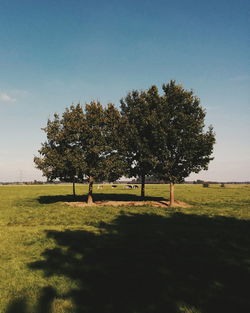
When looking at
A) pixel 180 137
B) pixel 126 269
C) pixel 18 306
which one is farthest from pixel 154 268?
pixel 180 137

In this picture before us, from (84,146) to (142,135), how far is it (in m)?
7.01

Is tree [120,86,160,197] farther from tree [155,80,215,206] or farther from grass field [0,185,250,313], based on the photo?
grass field [0,185,250,313]

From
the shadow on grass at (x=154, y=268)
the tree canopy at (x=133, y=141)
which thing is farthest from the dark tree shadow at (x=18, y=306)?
the tree canopy at (x=133, y=141)

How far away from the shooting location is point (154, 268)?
857 cm

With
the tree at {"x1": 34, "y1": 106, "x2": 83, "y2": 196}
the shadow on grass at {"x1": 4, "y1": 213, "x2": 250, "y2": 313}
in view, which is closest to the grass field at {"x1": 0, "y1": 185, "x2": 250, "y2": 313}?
the shadow on grass at {"x1": 4, "y1": 213, "x2": 250, "y2": 313}

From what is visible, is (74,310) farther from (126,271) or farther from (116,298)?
(126,271)

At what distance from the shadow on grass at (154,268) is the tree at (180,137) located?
1337cm

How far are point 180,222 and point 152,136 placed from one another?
1338 centimetres

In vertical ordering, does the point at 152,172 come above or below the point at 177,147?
below

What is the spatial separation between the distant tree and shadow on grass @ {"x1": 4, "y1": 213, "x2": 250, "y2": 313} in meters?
13.9

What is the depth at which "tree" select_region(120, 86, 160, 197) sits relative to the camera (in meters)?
27.9

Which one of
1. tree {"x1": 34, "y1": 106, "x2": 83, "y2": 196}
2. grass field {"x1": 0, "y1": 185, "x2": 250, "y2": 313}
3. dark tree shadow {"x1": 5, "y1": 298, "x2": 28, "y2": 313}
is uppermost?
tree {"x1": 34, "y1": 106, "x2": 83, "y2": 196}

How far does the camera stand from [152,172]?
29812 millimetres

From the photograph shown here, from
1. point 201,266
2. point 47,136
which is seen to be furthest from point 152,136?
point 201,266
